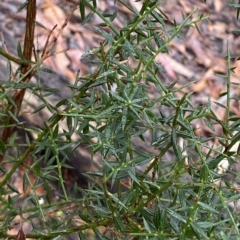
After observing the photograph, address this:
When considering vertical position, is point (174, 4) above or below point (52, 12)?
below

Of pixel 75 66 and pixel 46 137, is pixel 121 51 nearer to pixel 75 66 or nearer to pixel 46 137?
pixel 46 137

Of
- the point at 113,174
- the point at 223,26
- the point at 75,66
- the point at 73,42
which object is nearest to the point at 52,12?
the point at 73,42

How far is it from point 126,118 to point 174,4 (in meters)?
2.29

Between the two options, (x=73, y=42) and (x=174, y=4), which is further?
(x=174, y=4)

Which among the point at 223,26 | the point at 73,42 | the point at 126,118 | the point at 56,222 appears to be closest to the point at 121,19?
the point at 73,42

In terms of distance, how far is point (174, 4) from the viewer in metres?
2.72

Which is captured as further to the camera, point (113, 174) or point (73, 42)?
point (73, 42)

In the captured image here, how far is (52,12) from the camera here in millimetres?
2361

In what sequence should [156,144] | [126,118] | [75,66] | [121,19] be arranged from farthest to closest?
[121,19] → [75,66] → [156,144] → [126,118]

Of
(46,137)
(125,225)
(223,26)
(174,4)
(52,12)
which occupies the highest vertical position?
(46,137)

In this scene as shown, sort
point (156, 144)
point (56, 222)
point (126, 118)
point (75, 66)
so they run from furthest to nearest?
1. point (75, 66)
2. point (56, 222)
3. point (156, 144)
4. point (126, 118)

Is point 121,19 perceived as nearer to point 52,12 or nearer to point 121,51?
point 52,12

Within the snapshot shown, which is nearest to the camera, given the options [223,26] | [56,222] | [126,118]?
[126,118]

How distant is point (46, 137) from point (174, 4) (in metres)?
2.19
